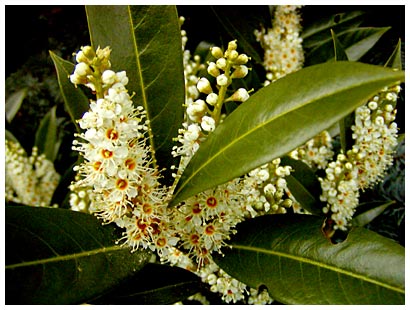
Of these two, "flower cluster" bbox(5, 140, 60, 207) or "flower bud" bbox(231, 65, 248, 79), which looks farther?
"flower cluster" bbox(5, 140, 60, 207)

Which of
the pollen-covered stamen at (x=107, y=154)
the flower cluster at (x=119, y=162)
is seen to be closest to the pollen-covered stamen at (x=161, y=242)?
the flower cluster at (x=119, y=162)

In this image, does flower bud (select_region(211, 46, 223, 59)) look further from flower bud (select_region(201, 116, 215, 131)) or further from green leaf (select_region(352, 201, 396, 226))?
green leaf (select_region(352, 201, 396, 226))

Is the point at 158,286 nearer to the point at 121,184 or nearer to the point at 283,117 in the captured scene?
the point at 121,184

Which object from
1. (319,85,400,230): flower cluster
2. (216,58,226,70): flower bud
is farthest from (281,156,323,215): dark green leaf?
(216,58,226,70): flower bud

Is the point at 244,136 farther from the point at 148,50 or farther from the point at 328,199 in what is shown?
the point at 328,199

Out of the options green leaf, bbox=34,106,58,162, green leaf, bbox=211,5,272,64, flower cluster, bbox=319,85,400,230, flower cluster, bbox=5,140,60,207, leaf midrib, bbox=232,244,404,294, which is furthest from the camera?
green leaf, bbox=34,106,58,162

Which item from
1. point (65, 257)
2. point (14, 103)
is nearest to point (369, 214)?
point (65, 257)

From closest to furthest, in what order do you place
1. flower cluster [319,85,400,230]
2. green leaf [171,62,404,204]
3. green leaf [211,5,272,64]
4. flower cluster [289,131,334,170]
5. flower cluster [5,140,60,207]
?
green leaf [171,62,404,204]
flower cluster [319,85,400,230]
flower cluster [289,131,334,170]
green leaf [211,5,272,64]
flower cluster [5,140,60,207]
